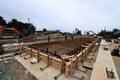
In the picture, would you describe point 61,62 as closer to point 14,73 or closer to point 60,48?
point 14,73

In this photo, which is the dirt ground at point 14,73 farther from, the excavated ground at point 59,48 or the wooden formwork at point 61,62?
the excavated ground at point 59,48

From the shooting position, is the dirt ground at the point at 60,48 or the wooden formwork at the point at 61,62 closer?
the wooden formwork at the point at 61,62

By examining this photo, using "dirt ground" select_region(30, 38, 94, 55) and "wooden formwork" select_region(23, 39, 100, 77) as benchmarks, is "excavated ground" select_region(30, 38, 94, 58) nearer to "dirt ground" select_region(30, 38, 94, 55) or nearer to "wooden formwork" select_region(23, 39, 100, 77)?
"dirt ground" select_region(30, 38, 94, 55)

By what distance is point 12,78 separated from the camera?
5.22 m

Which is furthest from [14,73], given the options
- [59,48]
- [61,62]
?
[59,48]

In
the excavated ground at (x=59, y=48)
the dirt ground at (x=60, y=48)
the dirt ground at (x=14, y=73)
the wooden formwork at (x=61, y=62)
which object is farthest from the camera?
the dirt ground at (x=60, y=48)

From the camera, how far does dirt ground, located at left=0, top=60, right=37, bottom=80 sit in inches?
209

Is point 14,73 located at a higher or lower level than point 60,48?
lower

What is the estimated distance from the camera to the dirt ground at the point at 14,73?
17.4 feet

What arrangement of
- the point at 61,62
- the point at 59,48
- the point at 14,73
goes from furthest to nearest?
the point at 59,48
the point at 14,73
the point at 61,62

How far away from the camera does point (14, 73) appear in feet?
18.7

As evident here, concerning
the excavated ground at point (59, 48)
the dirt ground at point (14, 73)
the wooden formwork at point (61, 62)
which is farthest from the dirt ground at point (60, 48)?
the dirt ground at point (14, 73)

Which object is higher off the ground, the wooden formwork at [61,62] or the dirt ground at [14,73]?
the wooden formwork at [61,62]

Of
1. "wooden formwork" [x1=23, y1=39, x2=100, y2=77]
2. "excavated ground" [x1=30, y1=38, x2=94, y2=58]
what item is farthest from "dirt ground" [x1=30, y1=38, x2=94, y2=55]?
"wooden formwork" [x1=23, y1=39, x2=100, y2=77]
